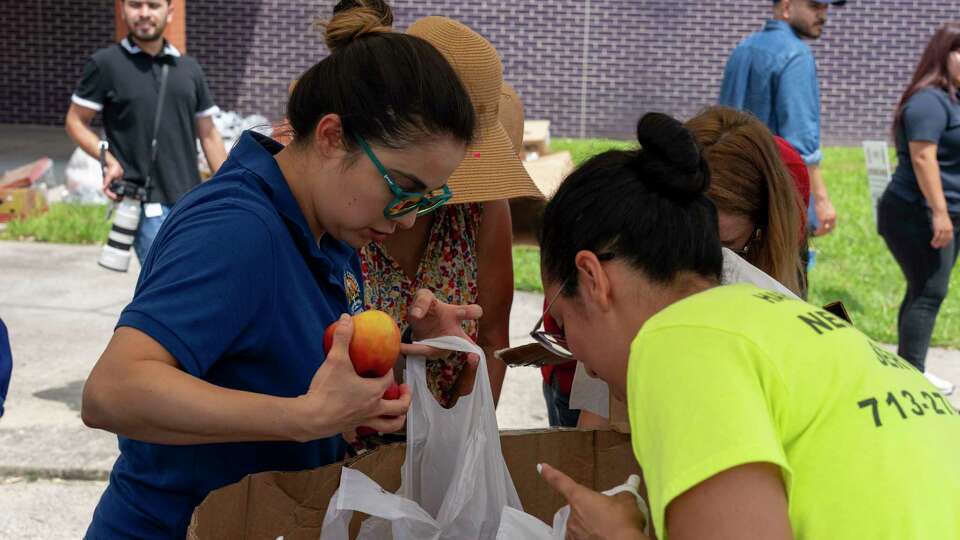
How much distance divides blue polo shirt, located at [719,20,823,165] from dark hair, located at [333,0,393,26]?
10.9 feet

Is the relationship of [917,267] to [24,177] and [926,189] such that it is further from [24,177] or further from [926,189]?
[24,177]

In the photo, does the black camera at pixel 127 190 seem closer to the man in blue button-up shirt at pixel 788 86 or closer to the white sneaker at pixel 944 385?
the man in blue button-up shirt at pixel 788 86

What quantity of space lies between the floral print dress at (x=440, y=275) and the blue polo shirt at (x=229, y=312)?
645 mm

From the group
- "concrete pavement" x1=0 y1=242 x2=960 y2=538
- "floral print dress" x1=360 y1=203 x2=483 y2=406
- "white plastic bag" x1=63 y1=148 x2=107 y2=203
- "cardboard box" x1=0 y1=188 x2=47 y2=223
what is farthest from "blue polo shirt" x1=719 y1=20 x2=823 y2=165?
"white plastic bag" x1=63 y1=148 x2=107 y2=203

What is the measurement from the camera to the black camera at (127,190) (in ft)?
18.0

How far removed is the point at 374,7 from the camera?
8.02 ft

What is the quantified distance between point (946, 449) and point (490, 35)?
14272mm

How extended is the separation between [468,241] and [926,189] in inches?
135

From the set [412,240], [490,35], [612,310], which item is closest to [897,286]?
[412,240]

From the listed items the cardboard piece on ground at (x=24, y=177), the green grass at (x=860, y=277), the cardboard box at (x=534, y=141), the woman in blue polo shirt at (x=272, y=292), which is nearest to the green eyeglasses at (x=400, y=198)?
the woman in blue polo shirt at (x=272, y=292)

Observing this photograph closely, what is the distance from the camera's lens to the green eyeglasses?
→ 6.41ft

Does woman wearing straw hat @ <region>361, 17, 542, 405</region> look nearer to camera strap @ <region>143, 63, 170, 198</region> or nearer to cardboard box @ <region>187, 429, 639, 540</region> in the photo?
cardboard box @ <region>187, 429, 639, 540</region>

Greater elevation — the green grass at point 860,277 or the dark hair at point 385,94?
the dark hair at point 385,94

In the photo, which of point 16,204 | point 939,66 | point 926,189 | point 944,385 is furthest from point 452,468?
point 16,204
